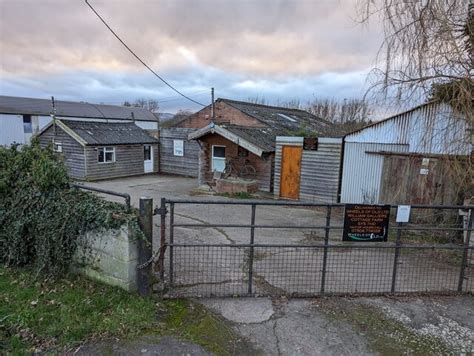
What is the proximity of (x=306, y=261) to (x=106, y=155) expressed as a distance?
14413mm

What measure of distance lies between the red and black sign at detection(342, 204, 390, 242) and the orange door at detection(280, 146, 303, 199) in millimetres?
7516

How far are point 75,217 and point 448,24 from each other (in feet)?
19.2

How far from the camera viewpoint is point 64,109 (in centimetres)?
3344

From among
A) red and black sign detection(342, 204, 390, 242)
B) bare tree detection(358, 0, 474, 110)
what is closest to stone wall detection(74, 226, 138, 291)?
red and black sign detection(342, 204, 390, 242)

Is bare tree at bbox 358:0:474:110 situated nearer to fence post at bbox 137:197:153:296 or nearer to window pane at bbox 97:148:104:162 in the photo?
fence post at bbox 137:197:153:296

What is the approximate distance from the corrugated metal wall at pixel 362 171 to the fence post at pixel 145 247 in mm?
7477

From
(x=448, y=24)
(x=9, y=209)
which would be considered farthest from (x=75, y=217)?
(x=448, y=24)

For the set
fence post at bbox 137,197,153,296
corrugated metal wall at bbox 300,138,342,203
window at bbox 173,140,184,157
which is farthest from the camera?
window at bbox 173,140,184,157

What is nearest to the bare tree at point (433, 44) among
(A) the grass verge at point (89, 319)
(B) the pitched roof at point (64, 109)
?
(A) the grass verge at point (89, 319)

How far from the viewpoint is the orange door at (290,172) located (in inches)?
463

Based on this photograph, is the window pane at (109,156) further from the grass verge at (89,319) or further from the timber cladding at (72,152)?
the grass verge at (89,319)

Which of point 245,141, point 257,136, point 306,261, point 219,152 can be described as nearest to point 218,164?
point 219,152

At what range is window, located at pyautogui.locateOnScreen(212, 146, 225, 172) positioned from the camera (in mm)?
14710

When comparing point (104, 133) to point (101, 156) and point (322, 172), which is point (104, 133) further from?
point (322, 172)
